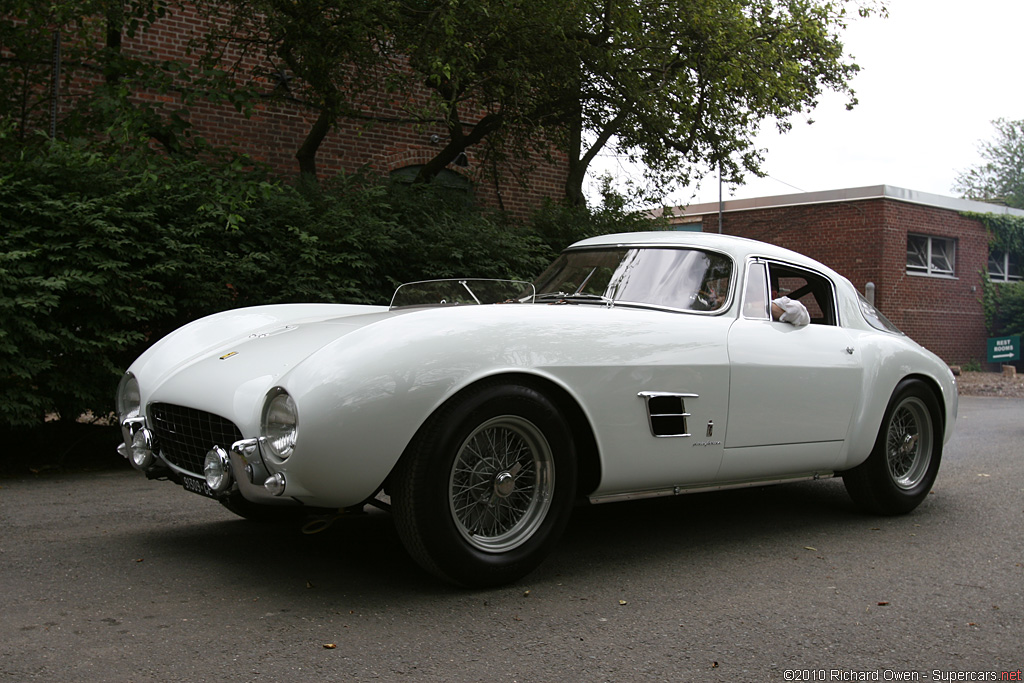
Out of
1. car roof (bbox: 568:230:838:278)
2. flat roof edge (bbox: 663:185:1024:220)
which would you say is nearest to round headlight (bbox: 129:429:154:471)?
car roof (bbox: 568:230:838:278)

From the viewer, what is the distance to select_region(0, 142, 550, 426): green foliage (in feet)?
21.4

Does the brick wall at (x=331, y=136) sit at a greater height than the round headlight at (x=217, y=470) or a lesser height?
greater

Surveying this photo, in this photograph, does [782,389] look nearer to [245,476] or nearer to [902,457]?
[902,457]

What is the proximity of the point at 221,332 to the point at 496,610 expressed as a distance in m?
2.14

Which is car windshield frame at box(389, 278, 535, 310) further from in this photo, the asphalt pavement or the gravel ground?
the gravel ground

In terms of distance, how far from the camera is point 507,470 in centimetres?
388

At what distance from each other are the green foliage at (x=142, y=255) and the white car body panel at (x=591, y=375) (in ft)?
7.27

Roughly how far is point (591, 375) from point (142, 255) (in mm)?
4342

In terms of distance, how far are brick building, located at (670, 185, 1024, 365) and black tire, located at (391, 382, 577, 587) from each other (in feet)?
64.9

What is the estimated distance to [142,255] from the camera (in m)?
7.02

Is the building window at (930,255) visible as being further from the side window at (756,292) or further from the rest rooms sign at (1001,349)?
the side window at (756,292)

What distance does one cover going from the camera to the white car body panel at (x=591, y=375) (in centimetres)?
354

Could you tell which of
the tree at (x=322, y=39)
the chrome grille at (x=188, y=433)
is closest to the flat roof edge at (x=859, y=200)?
the tree at (x=322, y=39)

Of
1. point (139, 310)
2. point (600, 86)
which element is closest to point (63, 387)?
point (139, 310)
